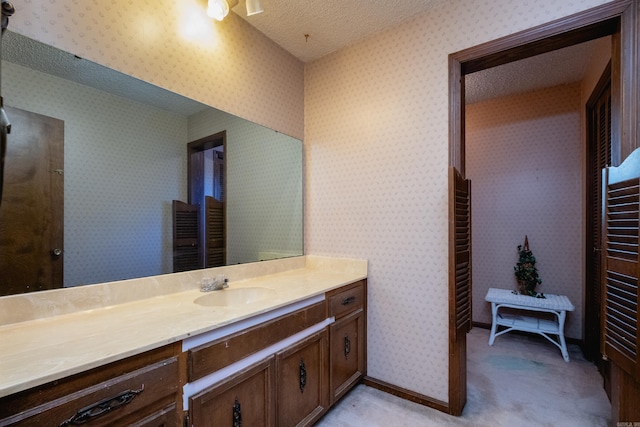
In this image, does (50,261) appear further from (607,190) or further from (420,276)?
(607,190)

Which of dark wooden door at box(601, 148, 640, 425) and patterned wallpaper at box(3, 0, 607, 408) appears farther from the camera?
patterned wallpaper at box(3, 0, 607, 408)

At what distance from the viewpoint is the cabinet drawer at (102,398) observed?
731 millimetres

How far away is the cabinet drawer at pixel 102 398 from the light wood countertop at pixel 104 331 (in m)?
0.04

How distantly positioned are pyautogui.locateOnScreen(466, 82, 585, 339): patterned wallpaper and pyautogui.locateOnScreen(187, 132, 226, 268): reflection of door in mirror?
2.99 metres

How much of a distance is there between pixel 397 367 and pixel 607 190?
5.32ft

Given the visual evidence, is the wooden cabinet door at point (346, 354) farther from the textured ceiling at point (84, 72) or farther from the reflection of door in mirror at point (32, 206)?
the textured ceiling at point (84, 72)

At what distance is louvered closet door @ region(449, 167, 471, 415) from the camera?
1704mm

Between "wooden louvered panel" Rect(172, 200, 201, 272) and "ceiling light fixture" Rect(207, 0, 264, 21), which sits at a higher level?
"ceiling light fixture" Rect(207, 0, 264, 21)

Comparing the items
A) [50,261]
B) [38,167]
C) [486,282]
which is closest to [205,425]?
[50,261]

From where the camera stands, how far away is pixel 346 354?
1965 millimetres

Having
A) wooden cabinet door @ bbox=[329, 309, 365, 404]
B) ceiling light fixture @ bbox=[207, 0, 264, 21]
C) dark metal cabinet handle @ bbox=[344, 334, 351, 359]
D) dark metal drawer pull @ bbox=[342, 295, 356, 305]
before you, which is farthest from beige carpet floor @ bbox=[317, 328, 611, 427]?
ceiling light fixture @ bbox=[207, 0, 264, 21]

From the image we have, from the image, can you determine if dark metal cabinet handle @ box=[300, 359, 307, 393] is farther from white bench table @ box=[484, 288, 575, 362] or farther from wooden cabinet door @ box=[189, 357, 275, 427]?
white bench table @ box=[484, 288, 575, 362]

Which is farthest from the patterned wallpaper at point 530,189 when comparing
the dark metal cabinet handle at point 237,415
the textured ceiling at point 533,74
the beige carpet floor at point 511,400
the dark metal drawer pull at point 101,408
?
the dark metal drawer pull at point 101,408

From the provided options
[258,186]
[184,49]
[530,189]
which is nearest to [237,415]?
[258,186]
